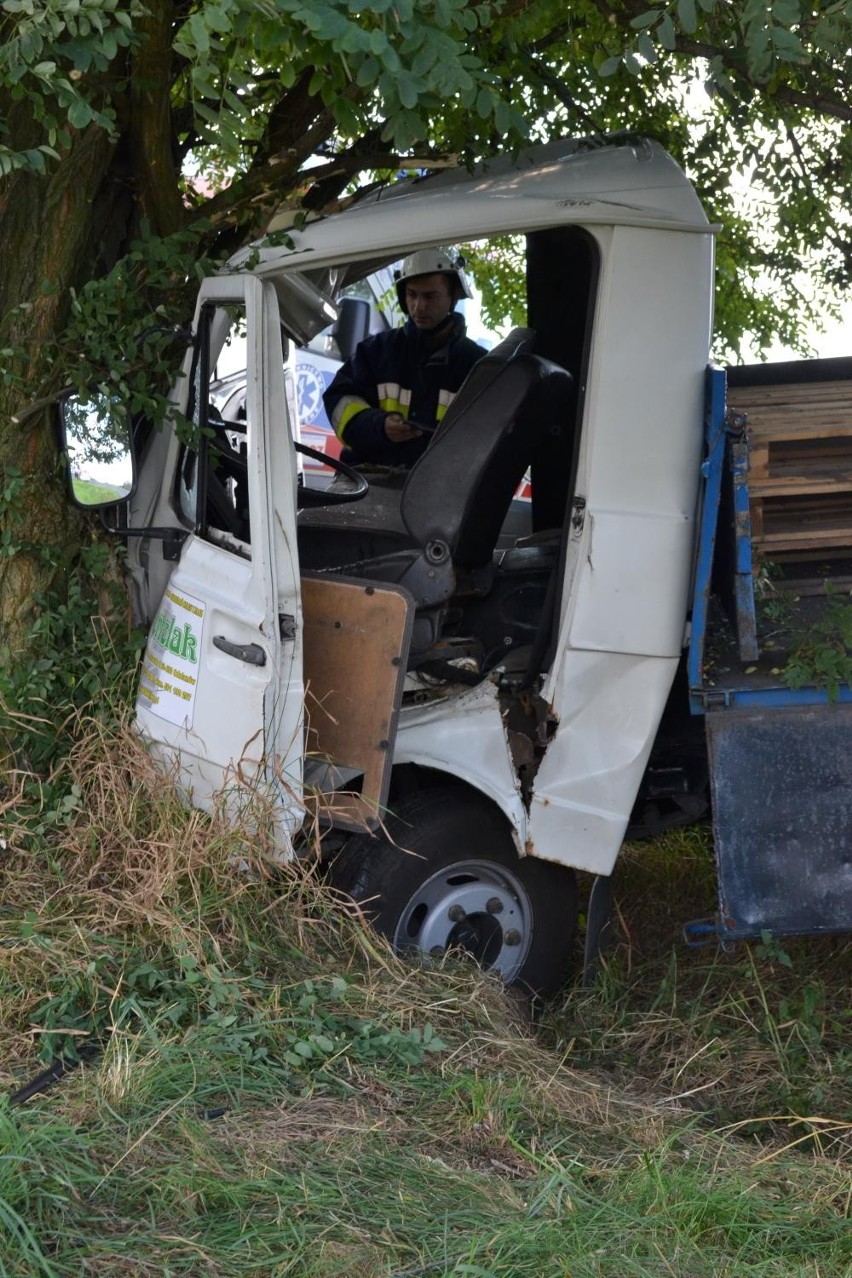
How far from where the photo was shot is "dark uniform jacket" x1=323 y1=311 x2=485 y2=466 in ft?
17.7

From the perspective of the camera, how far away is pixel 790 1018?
387 centimetres

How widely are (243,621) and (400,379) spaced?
7.20 feet

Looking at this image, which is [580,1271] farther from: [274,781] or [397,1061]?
[274,781]

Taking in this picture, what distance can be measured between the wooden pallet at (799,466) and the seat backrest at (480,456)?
0.60 metres

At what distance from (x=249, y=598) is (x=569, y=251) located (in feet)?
→ 6.54

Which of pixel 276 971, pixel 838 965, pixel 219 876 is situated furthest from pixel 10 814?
pixel 838 965

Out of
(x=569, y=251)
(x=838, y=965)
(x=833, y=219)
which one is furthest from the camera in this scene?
(x=833, y=219)

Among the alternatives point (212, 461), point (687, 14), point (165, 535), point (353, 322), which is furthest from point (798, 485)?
point (353, 322)

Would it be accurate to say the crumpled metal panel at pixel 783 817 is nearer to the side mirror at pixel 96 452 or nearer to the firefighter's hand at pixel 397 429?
the side mirror at pixel 96 452

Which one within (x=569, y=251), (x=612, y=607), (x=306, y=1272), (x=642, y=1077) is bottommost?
(x=642, y=1077)

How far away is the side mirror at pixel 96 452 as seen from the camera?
3.97m

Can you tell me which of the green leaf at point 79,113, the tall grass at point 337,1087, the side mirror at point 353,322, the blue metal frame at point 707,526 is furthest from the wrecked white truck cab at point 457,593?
the side mirror at point 353,322

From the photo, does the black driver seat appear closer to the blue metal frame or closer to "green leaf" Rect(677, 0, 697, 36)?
the blue metal frame

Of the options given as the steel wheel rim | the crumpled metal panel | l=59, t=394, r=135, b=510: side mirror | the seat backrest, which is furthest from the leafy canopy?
the steel wheel rim
